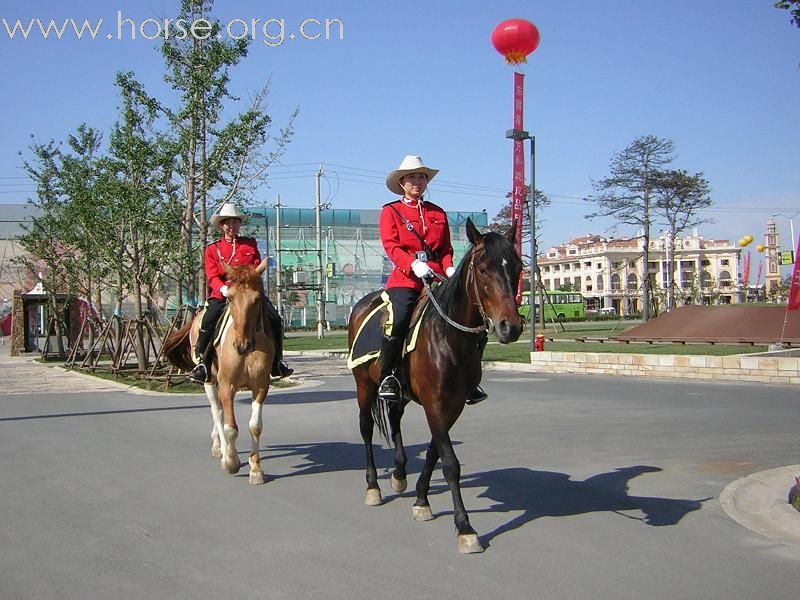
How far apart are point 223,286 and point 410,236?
9.38 feet

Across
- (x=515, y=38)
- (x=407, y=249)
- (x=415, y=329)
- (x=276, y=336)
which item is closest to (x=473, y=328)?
(x=415, y=329)

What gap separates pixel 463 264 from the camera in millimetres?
6203

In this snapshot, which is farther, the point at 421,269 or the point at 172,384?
the point at 172,384

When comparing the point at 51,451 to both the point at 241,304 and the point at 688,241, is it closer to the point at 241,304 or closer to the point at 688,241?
the point at 241,304

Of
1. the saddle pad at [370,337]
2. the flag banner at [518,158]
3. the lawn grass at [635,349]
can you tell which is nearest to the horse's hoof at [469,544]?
the saddle pad at [370,337]

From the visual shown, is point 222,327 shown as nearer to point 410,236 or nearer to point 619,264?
point 410,236

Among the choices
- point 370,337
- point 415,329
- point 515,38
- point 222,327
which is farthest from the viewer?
point 515,38

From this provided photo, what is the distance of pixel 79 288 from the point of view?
3241 cm

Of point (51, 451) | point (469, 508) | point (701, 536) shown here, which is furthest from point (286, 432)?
point (701, 536)

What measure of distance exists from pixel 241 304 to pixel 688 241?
11812 centimetres

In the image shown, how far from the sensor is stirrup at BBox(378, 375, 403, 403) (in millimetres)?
6771

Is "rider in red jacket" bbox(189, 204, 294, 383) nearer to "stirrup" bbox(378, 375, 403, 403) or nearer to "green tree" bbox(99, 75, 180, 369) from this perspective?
"stirrup" bbox(378, 375, 403, 403)

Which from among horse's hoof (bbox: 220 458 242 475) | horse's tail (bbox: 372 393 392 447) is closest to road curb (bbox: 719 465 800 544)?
horse's tail (bbox: 372 393 392 447)

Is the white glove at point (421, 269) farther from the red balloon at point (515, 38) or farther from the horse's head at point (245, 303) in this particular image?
the red balloon at point (515, 38)
